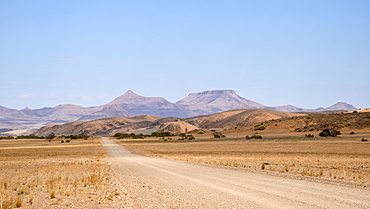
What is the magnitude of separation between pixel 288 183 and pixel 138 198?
7.54m

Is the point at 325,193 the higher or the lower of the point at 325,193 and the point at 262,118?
the lower

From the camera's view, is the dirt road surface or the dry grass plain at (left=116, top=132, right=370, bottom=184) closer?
the dirt road surface

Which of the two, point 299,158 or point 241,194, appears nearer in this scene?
point 241,194

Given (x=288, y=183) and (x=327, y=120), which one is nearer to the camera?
(x=288, y=183)

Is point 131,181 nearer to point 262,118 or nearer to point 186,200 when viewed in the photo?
point 186,200

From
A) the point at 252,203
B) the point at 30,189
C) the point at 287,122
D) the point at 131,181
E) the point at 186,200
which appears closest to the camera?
the point at 252,203

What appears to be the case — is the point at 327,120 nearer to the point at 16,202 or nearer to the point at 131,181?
the point at 131,181

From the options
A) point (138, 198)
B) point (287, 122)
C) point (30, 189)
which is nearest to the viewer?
point (138, 198)

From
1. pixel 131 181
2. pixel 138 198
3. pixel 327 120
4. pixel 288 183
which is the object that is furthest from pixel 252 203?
pixel 327 120

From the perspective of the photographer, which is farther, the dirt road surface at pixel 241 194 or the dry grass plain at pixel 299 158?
the dry grass plain at pixel 299 158

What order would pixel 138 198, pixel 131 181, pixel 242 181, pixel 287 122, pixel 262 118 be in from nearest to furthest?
pixel 138 198
pixel 242 181
pixel 131 181
pixel 287 122
pixel 262 118

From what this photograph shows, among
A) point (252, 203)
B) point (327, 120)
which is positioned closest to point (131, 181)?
point (252, 203)

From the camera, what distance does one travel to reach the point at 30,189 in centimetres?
1725

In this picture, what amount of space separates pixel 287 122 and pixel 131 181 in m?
109
